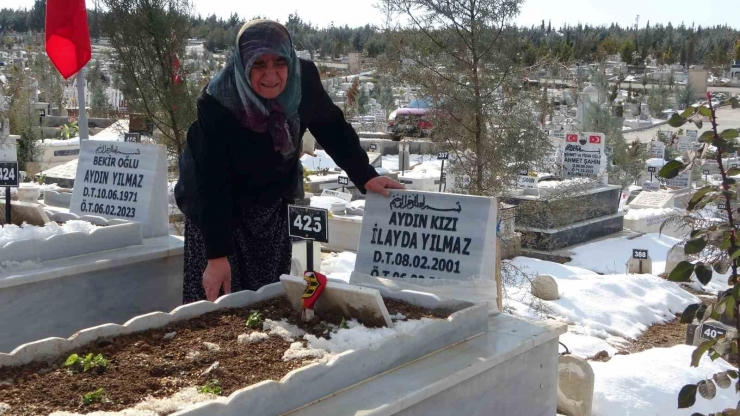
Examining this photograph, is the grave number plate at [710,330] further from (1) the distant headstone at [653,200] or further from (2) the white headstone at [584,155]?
(1) the distant headstone at [653,200]

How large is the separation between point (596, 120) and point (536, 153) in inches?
446

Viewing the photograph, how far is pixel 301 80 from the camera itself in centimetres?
311

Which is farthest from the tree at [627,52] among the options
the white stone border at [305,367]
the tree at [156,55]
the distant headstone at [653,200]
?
the white stone border at [305,367]

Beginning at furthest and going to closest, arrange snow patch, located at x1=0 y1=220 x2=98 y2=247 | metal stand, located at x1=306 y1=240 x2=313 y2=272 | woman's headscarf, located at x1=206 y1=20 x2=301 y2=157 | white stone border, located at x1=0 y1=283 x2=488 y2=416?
1. snow patch, located at x1=0 y1=220 x2=98 y2=247
2. woman's headscarf, located at x1=206 y1=20 x2=301 y2=157
3. metal stand, located at x1=306 y1=240 x2=313 y2=272
4. white stone border, located at x1=0 y1=283 x2=488 y2=416

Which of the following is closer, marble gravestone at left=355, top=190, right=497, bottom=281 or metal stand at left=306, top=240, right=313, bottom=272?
metal stand at left=306, top=240, right=313, bottom=272

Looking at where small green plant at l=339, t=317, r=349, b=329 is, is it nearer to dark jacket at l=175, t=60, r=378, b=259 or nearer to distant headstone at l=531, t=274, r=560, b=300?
dark jacket at l=175, t=60, r=378, b=259

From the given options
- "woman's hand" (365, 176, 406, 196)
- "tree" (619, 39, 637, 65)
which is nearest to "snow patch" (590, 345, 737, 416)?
"woman's hand" (365, 176, 406, 196)

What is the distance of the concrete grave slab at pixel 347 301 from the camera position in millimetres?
2549

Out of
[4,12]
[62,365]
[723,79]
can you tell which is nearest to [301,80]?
[62,365]

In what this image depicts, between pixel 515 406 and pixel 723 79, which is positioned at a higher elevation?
pixel 723 79

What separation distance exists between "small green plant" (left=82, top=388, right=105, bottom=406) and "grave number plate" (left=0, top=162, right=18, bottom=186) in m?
2.50

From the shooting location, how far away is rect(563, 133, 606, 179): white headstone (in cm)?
1576

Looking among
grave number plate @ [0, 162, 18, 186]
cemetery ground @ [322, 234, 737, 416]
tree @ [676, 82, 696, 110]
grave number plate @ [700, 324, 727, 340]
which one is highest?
tree @ [676, 82, 696, 110]

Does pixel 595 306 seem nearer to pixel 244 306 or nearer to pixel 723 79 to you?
pixel 244 306
